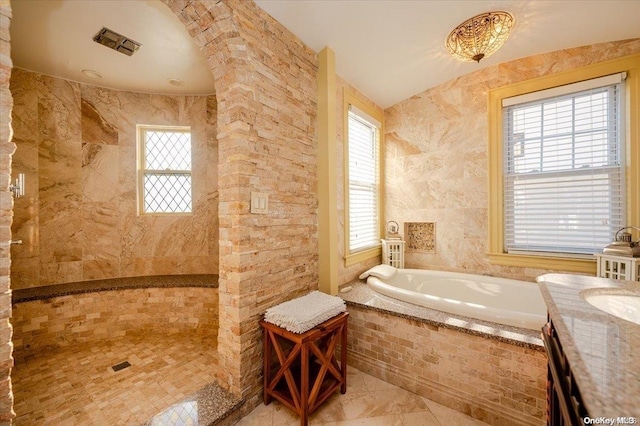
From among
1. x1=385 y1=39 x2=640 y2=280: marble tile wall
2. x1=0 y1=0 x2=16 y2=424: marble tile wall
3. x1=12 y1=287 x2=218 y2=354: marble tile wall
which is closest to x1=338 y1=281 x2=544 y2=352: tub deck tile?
x1=385 y1=39 x2=640 y2=280: marble tile wall

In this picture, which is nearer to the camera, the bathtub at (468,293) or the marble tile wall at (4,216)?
the marble tile wall at (4,216)

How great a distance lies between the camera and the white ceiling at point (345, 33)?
1.68 m

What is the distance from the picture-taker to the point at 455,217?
2689 millimetres

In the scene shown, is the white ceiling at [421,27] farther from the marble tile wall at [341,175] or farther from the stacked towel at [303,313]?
the stacked towel at [303,313]

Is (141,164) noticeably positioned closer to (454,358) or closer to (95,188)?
(95,188)

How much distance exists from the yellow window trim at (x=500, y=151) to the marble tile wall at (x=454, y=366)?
131 cm

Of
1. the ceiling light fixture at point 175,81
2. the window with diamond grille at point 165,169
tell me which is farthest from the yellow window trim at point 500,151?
the window with diamond grille at point 165,169

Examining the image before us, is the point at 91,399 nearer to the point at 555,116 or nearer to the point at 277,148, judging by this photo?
the point at 277,148

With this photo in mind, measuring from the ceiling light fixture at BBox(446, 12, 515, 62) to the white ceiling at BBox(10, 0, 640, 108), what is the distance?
0.05m

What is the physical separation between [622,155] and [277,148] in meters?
2.68

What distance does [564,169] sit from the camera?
2221 mm

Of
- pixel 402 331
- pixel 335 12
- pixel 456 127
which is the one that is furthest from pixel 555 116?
pixel 402 331

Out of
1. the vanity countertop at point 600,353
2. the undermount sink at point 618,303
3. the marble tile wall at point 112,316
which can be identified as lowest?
the marble tile wall at point 112,316

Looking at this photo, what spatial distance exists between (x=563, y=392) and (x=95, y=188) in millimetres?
3716
